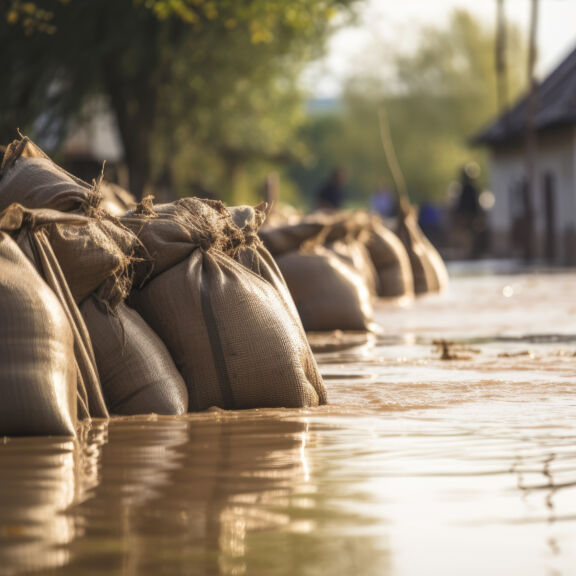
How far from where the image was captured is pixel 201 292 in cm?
551

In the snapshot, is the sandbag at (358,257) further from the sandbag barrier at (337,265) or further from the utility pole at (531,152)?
the utility pole at (531,152)

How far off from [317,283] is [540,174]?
2984 centimetres

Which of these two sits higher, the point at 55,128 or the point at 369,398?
the point at 55,128

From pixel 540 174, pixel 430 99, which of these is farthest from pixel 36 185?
pixel 430 99

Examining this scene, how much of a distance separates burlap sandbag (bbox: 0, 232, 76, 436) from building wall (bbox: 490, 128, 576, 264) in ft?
95.7

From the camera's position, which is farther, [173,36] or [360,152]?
[360,152]

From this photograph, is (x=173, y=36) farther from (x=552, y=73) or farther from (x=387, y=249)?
(x=552, y=73)

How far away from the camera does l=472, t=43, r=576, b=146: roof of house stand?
121 ft

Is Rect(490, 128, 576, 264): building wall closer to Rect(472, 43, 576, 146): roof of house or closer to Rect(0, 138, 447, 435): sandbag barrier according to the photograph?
Rect(472, 43, 576, 146): roof of house

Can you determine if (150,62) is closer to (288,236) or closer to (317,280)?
(288,236)

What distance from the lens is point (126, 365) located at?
17.2 feet

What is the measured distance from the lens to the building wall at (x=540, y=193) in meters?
37.7

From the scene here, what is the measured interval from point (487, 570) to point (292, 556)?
362mm

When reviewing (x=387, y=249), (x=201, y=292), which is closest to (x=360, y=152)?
(x=387, y=249)
